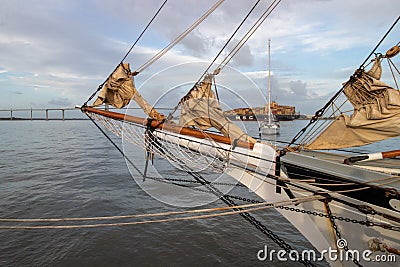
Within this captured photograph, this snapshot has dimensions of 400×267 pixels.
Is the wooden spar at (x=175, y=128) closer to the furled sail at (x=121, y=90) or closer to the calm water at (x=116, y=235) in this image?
the furled sail at (x=121, y=90)

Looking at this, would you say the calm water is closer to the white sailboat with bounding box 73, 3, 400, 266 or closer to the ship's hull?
the white sailboat with bounding box 73, 3, 400, 266

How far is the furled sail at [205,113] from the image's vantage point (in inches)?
187

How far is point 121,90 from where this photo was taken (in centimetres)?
655

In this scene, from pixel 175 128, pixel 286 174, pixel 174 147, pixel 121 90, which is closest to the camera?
pixel 286 174

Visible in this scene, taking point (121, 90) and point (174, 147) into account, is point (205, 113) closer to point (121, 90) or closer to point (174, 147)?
Result: point (174, 147)

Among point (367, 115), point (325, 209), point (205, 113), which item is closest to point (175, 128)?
point (205, 113)

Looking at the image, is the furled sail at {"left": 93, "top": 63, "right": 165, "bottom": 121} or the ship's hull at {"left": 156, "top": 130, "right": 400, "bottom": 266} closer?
the ship's hull at {"left": 156, "top": 130, "right": 400, "bottom": 266}

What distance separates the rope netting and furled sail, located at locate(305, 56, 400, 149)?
1831 mm

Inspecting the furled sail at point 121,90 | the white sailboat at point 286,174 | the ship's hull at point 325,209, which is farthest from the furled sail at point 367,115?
the furled sail at point 121,90

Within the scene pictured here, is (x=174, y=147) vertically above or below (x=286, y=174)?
above

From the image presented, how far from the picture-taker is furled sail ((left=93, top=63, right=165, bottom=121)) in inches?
251

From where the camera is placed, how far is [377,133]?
3.68 meters

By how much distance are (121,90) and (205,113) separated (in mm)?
2651

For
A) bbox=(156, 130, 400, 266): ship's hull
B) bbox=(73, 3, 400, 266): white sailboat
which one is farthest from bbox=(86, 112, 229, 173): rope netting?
bbox=(156, 130, 400, 266): ship's hull
